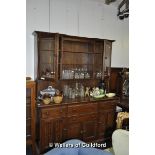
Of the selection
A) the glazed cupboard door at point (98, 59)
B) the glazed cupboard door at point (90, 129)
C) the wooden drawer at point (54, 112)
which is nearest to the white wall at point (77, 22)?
the glazed cupboard door at point (98, 59)

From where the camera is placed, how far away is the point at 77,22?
148 inches

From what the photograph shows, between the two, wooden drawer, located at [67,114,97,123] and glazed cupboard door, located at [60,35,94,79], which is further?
glazed cupboard door, located at [60,35,94,79]

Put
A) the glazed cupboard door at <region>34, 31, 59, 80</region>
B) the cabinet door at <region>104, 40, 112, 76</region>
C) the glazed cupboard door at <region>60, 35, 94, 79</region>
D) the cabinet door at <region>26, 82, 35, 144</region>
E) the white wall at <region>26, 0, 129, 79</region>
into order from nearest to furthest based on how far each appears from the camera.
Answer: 1. the cabinet door at <region>26, 82, 35, 144</region>
2. the glazed cupboard door at <region>34, 31, 59, 80</region>
3. the white wall at <region>26, 0, 129, 79</region>
4. the glazed cupboard door at <region>60, 35, 94, 79</region>
5. the cabinet door at <region>104, 40, 112, 76</region>

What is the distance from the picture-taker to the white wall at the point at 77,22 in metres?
3.30

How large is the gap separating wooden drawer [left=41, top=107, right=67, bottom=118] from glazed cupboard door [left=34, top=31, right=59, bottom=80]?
21.5 inches

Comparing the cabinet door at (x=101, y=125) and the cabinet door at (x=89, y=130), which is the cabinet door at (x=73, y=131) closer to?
the cabinet door at (x=89, y=130)

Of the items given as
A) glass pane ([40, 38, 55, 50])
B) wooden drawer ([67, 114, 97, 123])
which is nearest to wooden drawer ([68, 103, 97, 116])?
wooden drawer ([67, 114, 97, 123])

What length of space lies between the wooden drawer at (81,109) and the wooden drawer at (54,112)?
0.44 ft

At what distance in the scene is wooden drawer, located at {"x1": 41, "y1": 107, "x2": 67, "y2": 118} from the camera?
2.94m

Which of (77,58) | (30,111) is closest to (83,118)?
(30,111)

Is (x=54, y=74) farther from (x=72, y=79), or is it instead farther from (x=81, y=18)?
(x=81, y=18)

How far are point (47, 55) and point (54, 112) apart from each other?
1031 millimetres

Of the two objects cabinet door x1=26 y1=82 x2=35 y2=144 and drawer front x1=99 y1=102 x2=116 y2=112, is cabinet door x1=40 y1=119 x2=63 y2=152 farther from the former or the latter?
drawer front x1=99 y1=102 x2=116 y2=112

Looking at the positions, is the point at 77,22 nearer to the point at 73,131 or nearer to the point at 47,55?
the point at 47,55
